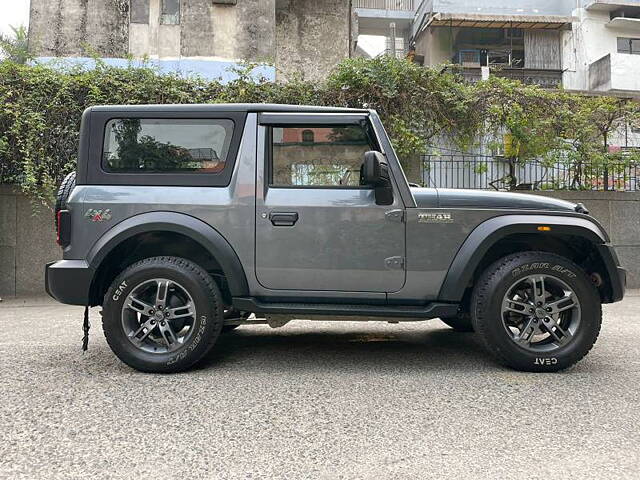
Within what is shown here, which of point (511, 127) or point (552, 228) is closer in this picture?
point (552, 228)

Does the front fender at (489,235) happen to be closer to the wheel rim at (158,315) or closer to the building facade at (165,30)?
the wheel rim at (158,315)

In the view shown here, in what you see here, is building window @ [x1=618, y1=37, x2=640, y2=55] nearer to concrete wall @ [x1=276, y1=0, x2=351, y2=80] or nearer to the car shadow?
concrete wall @ [x1=276, y1=0, x2=351, y2=80]

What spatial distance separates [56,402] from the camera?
332 cm

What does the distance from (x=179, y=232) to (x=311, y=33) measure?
1643 centimetres

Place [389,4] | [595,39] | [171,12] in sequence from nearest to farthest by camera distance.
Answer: [171,12] < [595,39] < [389,4]

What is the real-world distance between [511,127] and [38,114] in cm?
778

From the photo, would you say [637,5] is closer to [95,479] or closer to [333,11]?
[333,11]

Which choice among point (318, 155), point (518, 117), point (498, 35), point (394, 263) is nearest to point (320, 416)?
point (394, 263)

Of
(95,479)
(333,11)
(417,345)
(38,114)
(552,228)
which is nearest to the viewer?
(95,479)

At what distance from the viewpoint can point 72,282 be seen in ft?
12.8

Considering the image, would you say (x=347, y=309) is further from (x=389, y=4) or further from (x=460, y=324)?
(x=389, y=4)

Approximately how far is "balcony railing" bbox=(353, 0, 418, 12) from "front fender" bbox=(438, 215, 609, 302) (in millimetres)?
23276

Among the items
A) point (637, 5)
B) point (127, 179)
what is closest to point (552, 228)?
point (127, 179)

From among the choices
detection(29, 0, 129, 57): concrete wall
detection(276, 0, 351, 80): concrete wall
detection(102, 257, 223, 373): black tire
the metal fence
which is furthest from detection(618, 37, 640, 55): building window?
detection(102, 257, 223, 373): black tire
